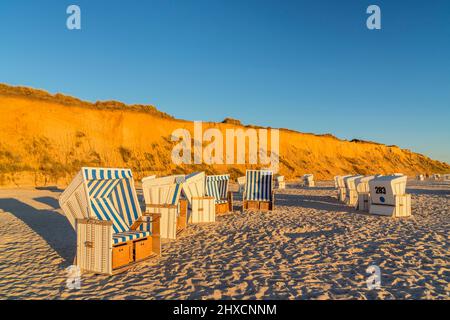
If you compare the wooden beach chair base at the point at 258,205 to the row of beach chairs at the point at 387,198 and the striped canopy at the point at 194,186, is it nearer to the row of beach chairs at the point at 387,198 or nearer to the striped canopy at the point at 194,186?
the striped canopy at the point at 194,186

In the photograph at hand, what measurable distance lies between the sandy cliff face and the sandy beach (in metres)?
20.3

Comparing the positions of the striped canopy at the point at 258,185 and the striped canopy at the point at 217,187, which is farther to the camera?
the striped canopy at the point at 258,185

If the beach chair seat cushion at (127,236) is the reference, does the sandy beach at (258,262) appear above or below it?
below

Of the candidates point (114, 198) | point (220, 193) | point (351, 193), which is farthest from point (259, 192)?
point (114, 198)

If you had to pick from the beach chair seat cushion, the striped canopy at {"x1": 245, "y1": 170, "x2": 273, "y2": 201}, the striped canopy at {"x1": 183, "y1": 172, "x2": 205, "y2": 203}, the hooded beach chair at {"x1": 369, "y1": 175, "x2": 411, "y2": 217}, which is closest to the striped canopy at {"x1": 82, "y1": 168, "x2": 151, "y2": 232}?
the beach chair seat cushion

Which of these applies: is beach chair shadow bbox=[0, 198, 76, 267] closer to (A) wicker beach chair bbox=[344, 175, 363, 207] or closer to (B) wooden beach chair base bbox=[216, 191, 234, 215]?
(B) wooden beach chair base bbox=[216, 191, 234, 215]

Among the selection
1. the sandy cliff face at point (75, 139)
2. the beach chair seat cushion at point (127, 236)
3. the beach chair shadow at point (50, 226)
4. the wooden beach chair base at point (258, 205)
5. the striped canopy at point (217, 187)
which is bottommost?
the beach chair shadow at point (50, 226)

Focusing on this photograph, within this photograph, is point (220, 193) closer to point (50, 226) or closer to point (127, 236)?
point (50, 226)

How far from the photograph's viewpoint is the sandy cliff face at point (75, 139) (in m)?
27.4

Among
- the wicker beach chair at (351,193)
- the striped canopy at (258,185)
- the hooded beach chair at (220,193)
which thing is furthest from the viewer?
the wicker beach chair at (351,193)

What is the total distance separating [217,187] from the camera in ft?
39.8

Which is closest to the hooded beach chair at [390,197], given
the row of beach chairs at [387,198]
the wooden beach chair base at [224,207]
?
the row of beach chairs at [387,198]

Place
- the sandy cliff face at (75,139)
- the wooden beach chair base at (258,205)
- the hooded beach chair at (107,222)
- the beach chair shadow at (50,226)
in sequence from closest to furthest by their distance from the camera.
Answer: the hooded beach chair at (107,222) → the beach chair shadow at (50,226) → the wooden beach chair base at (258,205) → the sandy cliff face at (75,139)
